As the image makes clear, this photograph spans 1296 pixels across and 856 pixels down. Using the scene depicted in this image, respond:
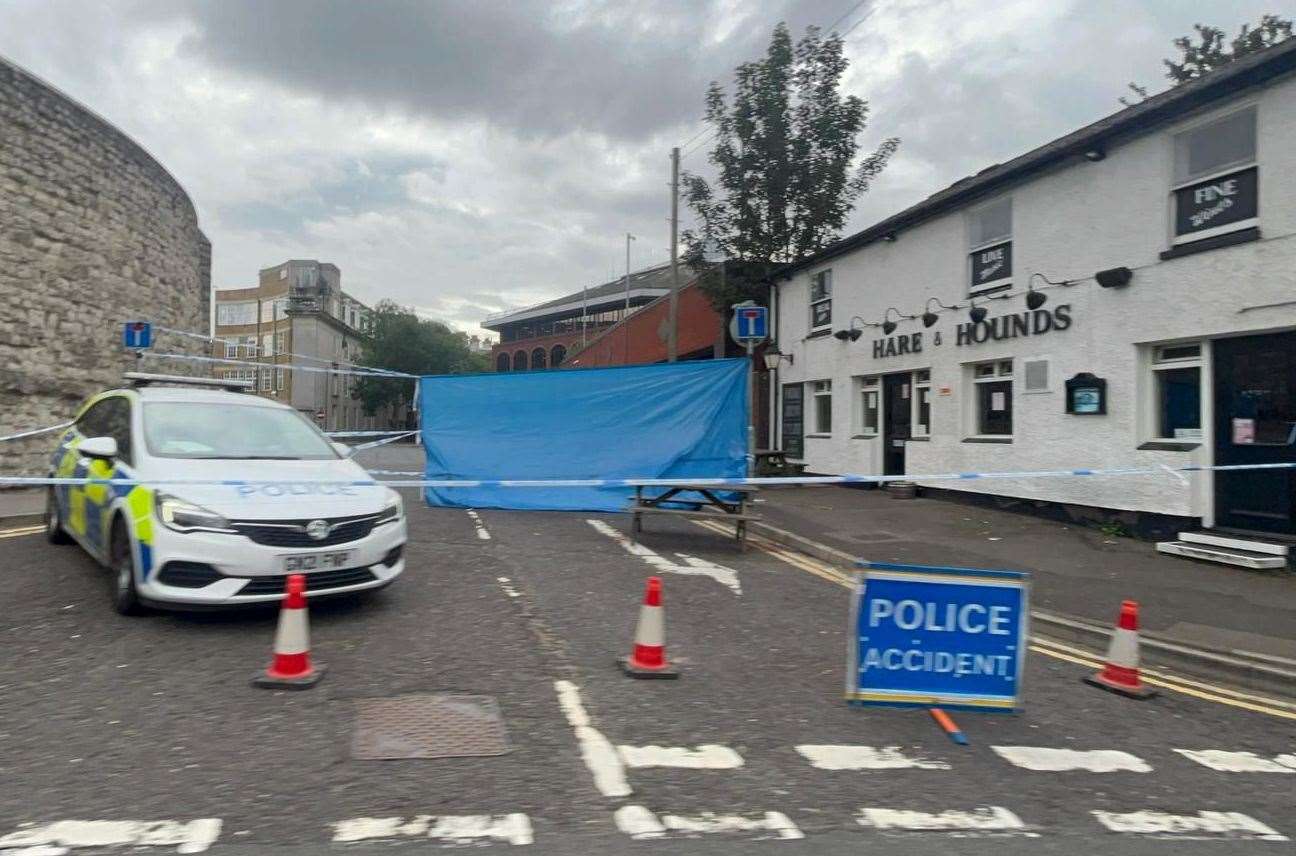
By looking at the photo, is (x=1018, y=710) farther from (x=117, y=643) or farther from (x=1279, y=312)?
(x=1279, y=312)

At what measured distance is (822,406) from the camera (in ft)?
63.0

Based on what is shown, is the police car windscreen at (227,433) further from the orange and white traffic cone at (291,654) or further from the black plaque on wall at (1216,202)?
the black plaque on wall at (1216,202)

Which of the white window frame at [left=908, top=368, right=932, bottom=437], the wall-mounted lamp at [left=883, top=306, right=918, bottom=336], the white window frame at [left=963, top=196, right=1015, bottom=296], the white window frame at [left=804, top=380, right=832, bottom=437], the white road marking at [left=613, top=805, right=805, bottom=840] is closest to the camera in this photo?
the white road marking at [left=613, top=805, right=805, bottom=840]

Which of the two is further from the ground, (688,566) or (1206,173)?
(1206,173)

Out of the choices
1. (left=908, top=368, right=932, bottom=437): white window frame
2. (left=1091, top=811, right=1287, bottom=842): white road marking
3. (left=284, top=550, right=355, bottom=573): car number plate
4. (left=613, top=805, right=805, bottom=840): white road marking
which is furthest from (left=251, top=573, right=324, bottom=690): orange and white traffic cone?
(left=908, top=368, right=932, bottom=437): white window frame

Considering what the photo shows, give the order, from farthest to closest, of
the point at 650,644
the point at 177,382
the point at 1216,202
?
the point at 1216,202 < the point at 177,382 < the point at 650,644

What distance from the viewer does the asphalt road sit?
10.6ft

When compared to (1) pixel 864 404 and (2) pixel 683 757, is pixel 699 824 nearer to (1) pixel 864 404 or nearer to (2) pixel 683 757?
(2) pixel 683 757

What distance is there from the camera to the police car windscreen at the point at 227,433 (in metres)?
6.49

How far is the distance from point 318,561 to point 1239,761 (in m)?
5.44

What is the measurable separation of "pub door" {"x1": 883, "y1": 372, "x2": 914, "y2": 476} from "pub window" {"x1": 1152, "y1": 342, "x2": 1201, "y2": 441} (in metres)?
5.30

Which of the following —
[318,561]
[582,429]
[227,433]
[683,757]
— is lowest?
[683,757]

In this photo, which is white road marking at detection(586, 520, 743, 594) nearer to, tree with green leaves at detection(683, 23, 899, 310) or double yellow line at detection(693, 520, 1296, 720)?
double yellow line at detection(693, 520, 1296, 720)

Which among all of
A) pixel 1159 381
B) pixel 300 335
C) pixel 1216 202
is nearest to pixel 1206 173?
pixel 1216 202
